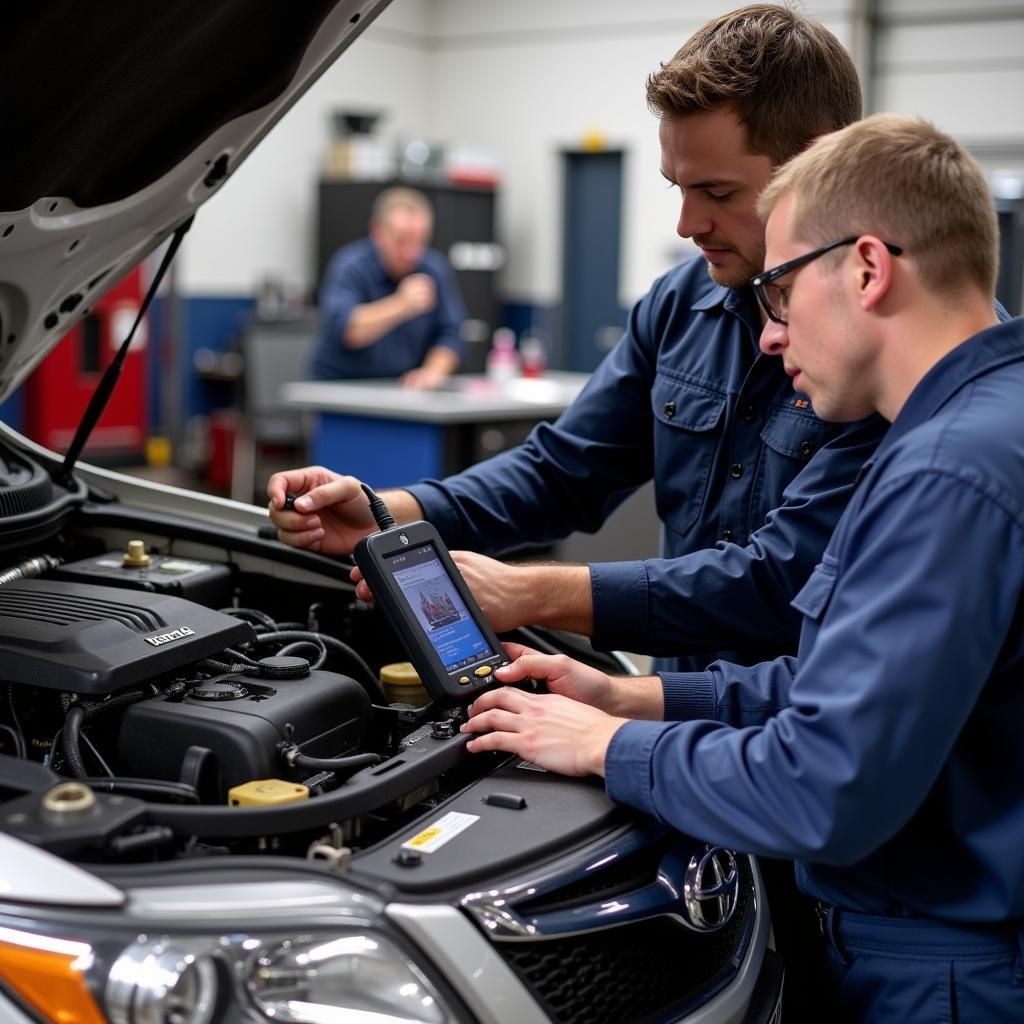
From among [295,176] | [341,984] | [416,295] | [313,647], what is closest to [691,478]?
[313,647]

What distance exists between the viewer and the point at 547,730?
4.51 feet

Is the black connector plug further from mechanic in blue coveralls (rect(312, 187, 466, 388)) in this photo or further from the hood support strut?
mechanic in blue coveralls (rect(312, 187, 466, 388))

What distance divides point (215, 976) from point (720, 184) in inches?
47.1

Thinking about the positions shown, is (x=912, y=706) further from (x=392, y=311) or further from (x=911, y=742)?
(x=392, y=311)

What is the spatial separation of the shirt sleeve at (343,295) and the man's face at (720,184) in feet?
14.5

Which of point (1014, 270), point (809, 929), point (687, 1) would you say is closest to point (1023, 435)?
point (809, 929)

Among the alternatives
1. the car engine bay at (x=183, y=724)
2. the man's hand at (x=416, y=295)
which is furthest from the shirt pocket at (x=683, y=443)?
the man's hand at (x=416, y=295)

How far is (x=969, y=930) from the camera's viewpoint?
123 centimetres

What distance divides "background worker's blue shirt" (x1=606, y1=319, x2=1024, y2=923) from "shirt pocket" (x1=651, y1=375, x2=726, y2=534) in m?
0.68

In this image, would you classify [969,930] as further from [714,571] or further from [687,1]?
[687,1]

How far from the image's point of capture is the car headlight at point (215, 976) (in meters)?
1.02

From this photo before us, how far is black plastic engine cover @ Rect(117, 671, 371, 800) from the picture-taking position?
1357mm

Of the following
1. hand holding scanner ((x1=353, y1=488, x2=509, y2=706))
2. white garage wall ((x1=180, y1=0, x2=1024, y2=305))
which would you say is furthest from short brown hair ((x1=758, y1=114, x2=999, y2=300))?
white garage wall ((x1=180, y1=0, x2=1024, y2=305))

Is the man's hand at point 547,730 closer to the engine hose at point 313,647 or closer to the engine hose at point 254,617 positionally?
the engine hose at point 313,647
